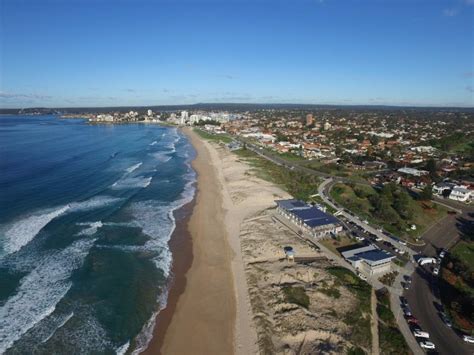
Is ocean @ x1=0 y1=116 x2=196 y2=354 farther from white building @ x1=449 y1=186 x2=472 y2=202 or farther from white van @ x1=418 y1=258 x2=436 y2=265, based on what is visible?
white building @ x1=449 y1=186 x2=472 y2=202

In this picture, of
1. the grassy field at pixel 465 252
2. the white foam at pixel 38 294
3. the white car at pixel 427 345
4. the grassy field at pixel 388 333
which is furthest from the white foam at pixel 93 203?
the grassy field at pixel 465 252

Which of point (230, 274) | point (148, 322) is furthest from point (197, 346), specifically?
point (230, 274)

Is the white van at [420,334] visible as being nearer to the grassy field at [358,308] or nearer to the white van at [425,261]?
the grassy field at [358,308]

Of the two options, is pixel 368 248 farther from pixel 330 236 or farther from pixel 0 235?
pixel 0 235

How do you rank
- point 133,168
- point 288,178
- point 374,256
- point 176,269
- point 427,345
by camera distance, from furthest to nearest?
point 133,168 → point 288,178 → point 176,269 → point 374,256 → point 427,345

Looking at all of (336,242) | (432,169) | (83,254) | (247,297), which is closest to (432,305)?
(336,242)

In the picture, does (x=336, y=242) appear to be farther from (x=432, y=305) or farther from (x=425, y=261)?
(x=432, y=305)
